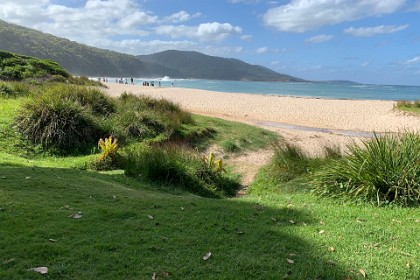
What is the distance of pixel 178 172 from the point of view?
948 cm

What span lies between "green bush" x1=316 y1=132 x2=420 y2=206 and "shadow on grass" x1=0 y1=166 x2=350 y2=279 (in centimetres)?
170

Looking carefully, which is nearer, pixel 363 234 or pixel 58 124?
pixel 363 234

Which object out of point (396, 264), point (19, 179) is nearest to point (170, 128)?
point (19, 179)

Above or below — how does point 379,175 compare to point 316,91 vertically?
below

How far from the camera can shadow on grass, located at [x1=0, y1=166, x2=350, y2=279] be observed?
3.73 metres

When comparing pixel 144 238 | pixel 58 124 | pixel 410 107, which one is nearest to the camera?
pixel 144 238

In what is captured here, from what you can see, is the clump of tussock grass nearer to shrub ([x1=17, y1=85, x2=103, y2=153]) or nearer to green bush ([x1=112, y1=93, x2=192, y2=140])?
shrub ([x1=17, y1=85, x2=103, y2=153])

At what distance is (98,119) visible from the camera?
1298 cm

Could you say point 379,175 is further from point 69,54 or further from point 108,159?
point 69,54

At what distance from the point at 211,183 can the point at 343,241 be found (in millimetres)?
5586

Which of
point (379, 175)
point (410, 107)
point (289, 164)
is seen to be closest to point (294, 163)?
point (289, 164)

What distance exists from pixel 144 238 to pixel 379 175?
15.1ft

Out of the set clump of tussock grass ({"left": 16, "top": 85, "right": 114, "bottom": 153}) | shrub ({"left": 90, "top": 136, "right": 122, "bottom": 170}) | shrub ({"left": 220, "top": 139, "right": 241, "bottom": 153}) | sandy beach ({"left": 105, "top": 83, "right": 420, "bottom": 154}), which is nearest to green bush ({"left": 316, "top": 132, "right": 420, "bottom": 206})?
shrub ({"left": 90, "top": 136, "right": 122, "bottom": 170})

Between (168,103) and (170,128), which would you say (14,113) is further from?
(168,103)
